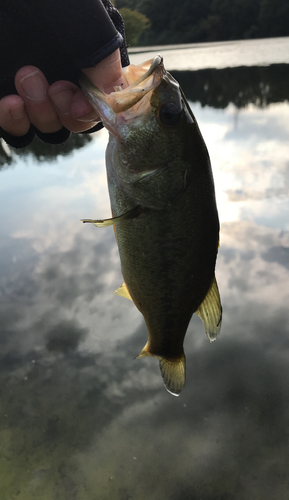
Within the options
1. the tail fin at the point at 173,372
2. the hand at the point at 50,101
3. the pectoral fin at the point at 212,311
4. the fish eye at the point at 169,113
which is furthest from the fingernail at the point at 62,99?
the tail fin at the point at 173,372

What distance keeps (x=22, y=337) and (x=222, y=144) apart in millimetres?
7443

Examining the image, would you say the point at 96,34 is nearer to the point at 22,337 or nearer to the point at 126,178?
the point at 126,178

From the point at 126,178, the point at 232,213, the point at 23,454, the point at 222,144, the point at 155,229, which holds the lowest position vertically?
the point at 222,144

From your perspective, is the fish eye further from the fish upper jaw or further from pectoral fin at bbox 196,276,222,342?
pectoral fin at bbox 196,276,222,342

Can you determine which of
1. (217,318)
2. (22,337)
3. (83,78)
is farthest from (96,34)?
(22,337)

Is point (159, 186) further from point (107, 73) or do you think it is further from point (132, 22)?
point (132, 22)

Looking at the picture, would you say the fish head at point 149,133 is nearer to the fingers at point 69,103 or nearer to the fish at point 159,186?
the fish at point 159,186

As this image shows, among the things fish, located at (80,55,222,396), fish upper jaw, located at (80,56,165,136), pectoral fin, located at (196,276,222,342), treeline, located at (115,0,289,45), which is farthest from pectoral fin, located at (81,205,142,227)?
treeline, located at (115,0,289,45)

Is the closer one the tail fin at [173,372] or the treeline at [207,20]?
the tail fin at [173,372]

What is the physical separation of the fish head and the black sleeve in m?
0.15

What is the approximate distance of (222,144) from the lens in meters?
9.81

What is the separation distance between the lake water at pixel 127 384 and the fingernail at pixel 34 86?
9.13 feet

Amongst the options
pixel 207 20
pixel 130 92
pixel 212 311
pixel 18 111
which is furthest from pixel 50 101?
pixel 207 20

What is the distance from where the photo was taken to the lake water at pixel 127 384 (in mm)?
3041
